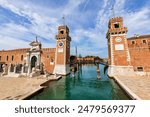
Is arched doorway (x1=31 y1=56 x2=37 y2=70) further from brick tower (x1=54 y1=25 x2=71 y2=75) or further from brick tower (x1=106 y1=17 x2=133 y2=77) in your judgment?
brick tower (x1=106 y1=17 x2=133 y2=77)

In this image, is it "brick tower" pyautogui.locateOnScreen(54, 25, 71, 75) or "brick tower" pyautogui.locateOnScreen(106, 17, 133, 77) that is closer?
"brick tower" pyautogui.locateOnScreen(106, 17, 133, 77)

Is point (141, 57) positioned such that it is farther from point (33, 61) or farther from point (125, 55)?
point (33, 61)

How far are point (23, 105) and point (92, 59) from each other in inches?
756

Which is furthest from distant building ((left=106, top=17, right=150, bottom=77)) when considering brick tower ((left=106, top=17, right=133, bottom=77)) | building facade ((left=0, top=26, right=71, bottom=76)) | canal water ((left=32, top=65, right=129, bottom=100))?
building facade ((left=0, top=26, right=71, bottom=76))

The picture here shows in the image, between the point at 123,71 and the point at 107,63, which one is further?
the point at 107,63

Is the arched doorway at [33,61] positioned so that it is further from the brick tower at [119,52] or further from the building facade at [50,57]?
the brick tower at [119,52]

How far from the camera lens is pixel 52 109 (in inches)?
184

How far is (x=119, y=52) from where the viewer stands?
19.9m

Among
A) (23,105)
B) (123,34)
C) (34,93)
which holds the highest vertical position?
(123,34)

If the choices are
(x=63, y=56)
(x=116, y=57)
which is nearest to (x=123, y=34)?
(x=116, y=57)

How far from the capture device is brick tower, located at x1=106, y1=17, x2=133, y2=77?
19125mm

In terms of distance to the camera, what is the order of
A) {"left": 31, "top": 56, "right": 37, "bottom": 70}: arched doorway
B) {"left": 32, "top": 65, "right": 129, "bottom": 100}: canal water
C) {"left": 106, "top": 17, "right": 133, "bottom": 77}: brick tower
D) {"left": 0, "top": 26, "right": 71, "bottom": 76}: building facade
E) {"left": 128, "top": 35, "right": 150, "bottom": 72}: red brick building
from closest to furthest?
{"left": 32, "top": 65, "right": 129, "bottom": 100}: canal water, {"left": 128, "top": 35, "right": 150, "bottom": 72}: red brick building, {"left": 106, "top": 17, "right": 133, "bottom": 77}: brick tower, {"left": 0, "top": 26, "right": 71, "bottom": 76}: building facade, {"left": 31, "top": 56, "right": 37, "bottom": 70}: arched doorway

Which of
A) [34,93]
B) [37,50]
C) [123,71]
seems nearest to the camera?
[34,93]

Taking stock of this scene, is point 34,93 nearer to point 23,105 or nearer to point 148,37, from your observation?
point 23,105
